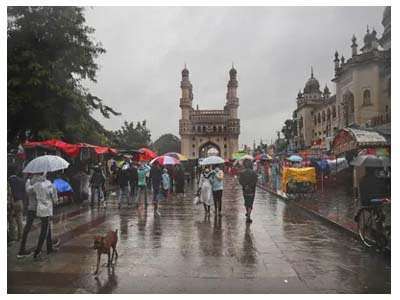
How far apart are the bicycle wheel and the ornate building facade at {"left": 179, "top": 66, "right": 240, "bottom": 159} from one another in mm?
75163

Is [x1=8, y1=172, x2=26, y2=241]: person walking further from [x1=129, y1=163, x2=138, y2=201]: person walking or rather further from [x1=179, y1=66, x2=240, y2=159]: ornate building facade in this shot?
[x1=179, y1=66, x2=240, y2=159]: ornate building facade

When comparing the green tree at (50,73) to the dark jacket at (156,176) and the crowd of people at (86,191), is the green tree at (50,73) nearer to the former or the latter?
the crowd of people at (86,191)

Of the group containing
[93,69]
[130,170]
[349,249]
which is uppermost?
[93,69]

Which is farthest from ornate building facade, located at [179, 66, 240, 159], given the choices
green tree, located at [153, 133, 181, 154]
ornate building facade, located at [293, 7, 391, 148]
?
ornate building facade, located at [293, 7, 391, 148]

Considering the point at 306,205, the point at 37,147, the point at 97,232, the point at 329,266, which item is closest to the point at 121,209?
the point at 37,147

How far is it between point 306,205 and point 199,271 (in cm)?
969

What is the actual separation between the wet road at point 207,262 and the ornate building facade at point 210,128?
72.8 m

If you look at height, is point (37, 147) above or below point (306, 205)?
above

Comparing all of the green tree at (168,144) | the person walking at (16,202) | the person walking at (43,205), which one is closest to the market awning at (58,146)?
the person walking at (16,202)

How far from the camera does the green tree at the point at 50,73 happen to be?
10711mm

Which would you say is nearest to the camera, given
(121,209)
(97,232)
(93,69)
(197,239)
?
(197,239)

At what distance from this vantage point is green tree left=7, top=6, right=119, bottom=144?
10.7 metres

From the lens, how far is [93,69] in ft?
55.9

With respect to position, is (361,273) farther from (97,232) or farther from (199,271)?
(97,232)
